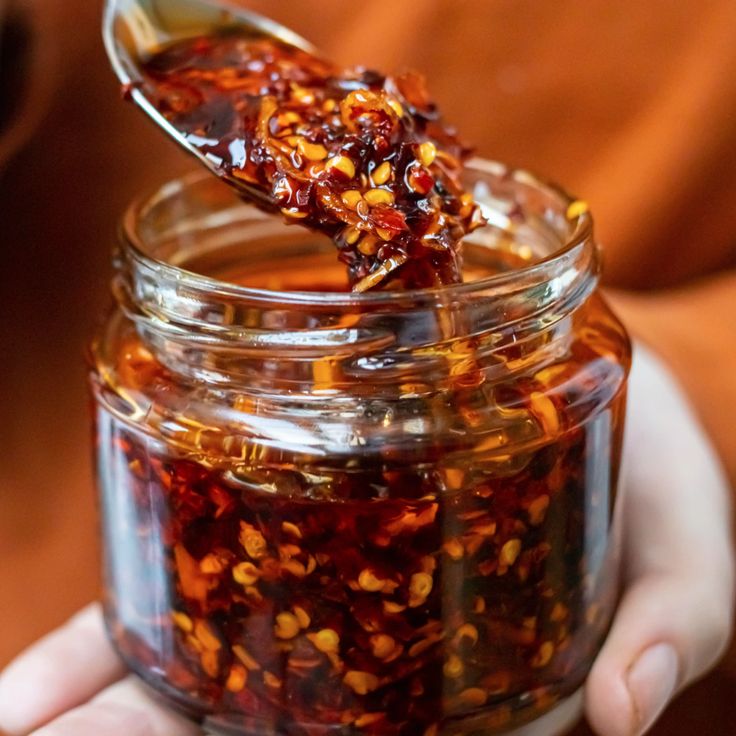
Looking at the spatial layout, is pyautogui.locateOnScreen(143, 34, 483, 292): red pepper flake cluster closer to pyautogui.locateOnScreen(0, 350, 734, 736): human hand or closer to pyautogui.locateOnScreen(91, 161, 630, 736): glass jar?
pyautogui.locateOnScreen(91, 161, 630, 736): glass jar

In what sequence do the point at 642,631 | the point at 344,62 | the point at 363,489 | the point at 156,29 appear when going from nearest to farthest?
the point at 363,489 < the point at 642,631 < the point at 156,29 < the point at 344,62

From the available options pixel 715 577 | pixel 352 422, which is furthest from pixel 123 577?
pixel 715 577

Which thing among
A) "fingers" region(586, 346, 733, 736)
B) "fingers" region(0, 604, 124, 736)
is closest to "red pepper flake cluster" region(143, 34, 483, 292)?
"fingers" region(586, 346, 733, 736)

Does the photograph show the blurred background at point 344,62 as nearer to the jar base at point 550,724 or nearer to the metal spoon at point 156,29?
the metal spoon at point 156,29

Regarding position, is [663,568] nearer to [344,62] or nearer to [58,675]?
[58,675]

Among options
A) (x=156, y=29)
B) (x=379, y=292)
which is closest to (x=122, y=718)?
(x=379, y=292)

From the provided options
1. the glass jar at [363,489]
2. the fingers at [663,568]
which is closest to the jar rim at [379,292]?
the glass jar at [363,489]

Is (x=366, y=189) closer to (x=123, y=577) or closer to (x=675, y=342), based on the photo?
(x=123, y=577)
